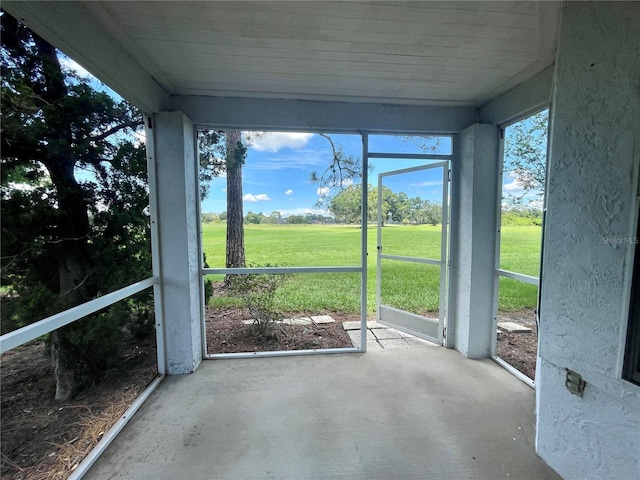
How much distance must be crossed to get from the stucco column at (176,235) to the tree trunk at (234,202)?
35 centimetres

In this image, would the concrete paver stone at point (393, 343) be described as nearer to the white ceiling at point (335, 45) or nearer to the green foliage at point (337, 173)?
the green foliage at point (337, 173)

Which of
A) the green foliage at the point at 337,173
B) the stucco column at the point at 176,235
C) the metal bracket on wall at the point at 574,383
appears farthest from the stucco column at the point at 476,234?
the stucco column at the point at 176,235

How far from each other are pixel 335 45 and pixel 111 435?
2.92m

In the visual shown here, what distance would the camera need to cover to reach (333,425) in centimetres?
178

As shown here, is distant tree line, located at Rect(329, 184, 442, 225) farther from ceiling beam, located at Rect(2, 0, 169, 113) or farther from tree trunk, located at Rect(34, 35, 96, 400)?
tree trunk, located at Rect(34, 35, 96, 400)

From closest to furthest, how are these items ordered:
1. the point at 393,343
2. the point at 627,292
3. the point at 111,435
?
the point at 627,292 < the point at 111,435 < the point at 393,343

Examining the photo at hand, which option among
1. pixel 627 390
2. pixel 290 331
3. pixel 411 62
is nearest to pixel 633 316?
pixel 627 390

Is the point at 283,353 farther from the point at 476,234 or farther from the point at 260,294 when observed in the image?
the point at 476,234

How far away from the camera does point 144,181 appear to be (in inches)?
88.4

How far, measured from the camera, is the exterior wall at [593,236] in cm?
116

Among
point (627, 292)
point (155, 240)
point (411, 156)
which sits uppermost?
point (411, 156)

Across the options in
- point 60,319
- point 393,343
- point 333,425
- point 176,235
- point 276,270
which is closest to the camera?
point 60,319

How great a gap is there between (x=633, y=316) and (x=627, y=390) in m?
0.34

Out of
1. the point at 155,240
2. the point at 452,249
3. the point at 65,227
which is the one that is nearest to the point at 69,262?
the point at 65,227
